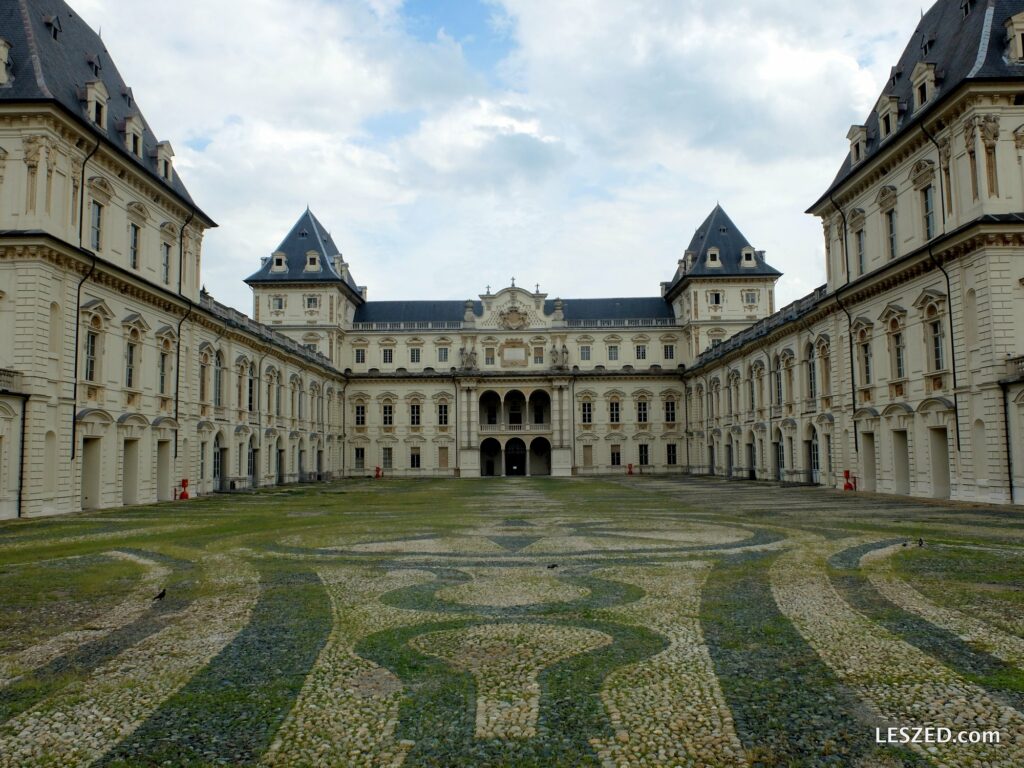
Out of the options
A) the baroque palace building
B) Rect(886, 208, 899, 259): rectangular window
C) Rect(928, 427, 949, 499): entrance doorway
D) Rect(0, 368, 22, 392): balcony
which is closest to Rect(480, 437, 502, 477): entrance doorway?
the baroque palace building

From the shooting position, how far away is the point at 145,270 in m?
31.0

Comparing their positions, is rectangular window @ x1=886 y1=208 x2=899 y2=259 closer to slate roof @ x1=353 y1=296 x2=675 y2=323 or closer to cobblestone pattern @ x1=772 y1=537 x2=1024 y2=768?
cobblestone pattern @ x1=772 y1=537 x2=1024 y2=768

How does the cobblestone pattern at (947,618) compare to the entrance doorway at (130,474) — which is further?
the entrance doorway at (130,474)

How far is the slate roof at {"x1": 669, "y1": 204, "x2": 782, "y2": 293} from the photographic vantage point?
217 ft

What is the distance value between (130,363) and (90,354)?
289 cm

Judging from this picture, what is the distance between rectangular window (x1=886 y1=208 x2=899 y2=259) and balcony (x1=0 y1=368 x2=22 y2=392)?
3392cm

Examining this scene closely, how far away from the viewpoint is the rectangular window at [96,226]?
89.2 feet

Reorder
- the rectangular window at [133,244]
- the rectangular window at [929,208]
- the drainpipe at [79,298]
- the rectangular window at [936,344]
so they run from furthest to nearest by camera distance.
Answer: the rectangular window at [133,244], the rectangular window at [929,208], the rectangular window at [936,344], the drainpipe at [79,298]

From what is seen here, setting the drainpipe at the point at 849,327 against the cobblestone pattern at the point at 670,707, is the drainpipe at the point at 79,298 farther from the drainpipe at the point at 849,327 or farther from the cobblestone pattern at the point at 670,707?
the drainpipe at the point at 849,327

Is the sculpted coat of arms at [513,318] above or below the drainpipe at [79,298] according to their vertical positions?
above

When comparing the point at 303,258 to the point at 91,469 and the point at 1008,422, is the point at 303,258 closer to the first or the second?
the point at 91,469

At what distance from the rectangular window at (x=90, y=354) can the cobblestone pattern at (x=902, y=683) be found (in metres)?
25.9

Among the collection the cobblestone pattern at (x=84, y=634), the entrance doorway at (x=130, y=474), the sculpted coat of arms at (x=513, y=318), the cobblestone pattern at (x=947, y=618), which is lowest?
→ the cobblestone pattern at (x=947, y=618)

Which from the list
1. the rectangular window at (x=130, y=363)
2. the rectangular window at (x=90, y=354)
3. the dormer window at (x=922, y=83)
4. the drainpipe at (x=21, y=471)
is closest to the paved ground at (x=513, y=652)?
the drainpipe at (x=21, y=471)
